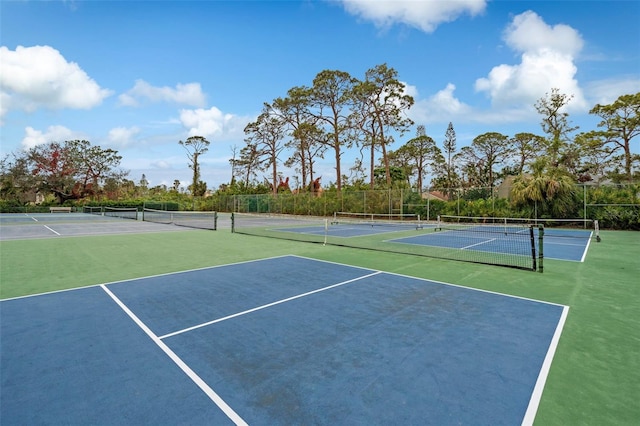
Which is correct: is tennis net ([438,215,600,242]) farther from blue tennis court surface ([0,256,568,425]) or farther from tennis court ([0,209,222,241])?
tennis court ([0,209,222,241])

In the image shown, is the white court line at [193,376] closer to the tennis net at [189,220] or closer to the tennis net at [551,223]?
the tennis net at [189,220]

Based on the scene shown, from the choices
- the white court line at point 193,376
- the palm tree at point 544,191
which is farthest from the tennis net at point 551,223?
the white court line at point 193,376

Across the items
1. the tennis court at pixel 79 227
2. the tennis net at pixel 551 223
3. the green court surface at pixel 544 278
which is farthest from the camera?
the tennis net at pixel 551 223

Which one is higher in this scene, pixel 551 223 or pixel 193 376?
pixel 551 223

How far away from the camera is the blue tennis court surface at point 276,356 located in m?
2.54

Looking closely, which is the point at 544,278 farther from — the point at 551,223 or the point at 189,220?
the point at 189,220

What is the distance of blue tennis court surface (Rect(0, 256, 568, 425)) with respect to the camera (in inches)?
100

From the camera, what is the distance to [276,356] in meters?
3.41

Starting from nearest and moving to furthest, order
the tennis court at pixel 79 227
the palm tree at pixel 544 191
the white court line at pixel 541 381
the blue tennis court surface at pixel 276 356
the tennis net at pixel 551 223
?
the white court line at pixel 541 381 → the blue tennis court surface at pixel 276 356 → the tennis court at pixel 79 227 → the tennis net at pixel 551 223 → the palm tree at pixel 544 191

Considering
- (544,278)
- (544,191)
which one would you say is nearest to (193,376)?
(544,278)

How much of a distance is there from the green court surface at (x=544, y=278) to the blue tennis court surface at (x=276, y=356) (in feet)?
0.87

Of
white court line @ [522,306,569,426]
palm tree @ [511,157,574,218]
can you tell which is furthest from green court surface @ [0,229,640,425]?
palm tree @ [511,157,574,218]

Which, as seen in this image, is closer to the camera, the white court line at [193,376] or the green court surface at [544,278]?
the white court line at [193,376]

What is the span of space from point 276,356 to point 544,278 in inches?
241
